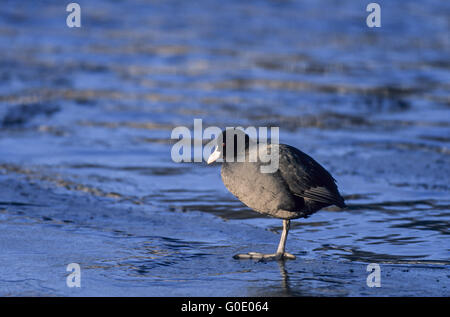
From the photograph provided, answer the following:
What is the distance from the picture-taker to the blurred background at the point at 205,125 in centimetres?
529

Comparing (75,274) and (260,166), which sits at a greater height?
(260,166)

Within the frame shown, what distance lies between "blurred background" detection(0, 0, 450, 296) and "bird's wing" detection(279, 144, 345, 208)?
0.47 meters

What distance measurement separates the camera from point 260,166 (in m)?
5.50

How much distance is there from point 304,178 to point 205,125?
5951 millimetres

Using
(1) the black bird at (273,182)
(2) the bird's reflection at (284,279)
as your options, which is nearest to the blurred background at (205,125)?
(2) the bird's reflection at (284,279)

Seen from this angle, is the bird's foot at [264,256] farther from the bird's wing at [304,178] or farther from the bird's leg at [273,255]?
the bird's wing at [304,178]

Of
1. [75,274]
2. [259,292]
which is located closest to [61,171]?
[75,274]

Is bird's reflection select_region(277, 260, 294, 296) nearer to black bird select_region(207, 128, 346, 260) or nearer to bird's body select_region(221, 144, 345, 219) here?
black bird select_region(207, 128, 346, 260)

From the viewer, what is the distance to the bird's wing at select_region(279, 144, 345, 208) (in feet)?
18.2

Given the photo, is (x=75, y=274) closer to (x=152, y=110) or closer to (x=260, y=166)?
(x=260, y=166)

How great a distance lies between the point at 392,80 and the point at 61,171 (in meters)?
8.58

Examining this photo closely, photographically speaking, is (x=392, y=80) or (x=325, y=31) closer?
(x=392, y=80)

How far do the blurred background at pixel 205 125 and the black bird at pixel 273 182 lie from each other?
0.40 m
